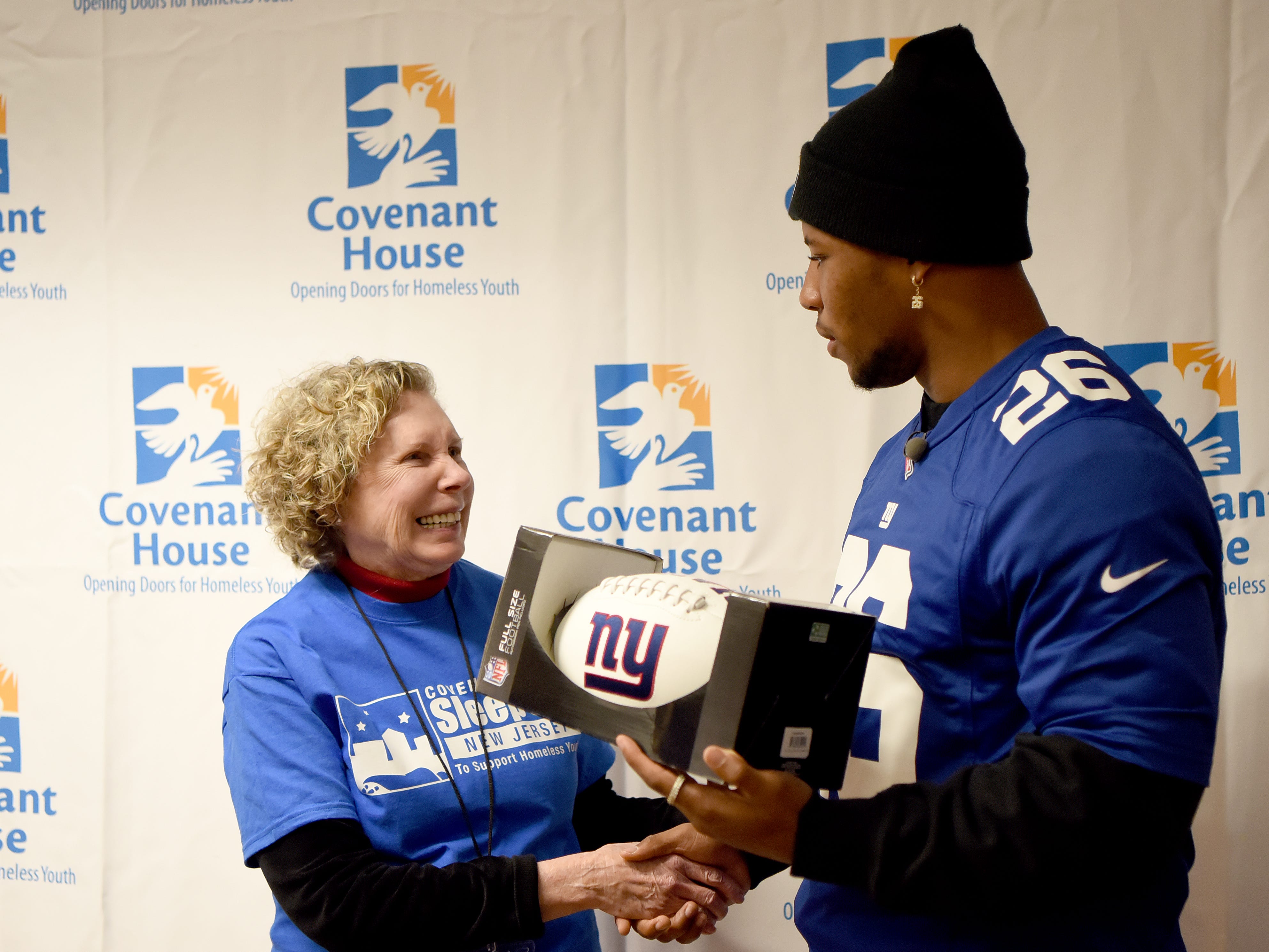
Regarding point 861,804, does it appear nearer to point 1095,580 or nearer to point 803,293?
point 1095,580

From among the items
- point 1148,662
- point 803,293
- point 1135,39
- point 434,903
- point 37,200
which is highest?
point 1135,39

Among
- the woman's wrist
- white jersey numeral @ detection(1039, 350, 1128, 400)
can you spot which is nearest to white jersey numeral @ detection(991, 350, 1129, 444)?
white jersey numeral @ detection(1039, 350, 1128, 400)

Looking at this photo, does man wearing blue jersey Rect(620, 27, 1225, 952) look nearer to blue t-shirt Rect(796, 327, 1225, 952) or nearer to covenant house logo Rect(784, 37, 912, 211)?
blue t-shirt Rect(796, 327, 1225, 952)

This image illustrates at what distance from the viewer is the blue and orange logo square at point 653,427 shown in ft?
6.68

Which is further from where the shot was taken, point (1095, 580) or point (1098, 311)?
point (1098, 311)

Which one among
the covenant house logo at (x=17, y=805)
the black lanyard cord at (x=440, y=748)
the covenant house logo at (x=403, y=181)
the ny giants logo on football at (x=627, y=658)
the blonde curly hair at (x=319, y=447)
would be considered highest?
the covenant house logo at (x=403, y=181)

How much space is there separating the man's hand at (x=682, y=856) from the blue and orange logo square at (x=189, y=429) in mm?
1414

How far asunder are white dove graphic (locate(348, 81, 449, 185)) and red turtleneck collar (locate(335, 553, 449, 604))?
1.06 m

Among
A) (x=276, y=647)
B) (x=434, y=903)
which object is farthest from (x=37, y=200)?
(x=434, y=903)

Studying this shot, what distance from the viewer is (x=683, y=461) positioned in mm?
2039

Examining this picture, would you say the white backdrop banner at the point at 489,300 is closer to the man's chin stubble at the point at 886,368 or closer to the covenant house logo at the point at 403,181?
the covenant house logo at the point at 403,181

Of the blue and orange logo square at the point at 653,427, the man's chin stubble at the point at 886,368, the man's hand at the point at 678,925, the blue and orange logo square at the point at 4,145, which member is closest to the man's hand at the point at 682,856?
the man's hand at the point at 678,925

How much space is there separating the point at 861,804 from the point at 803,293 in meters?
0.56

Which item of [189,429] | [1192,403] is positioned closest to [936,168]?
[1192,403]
